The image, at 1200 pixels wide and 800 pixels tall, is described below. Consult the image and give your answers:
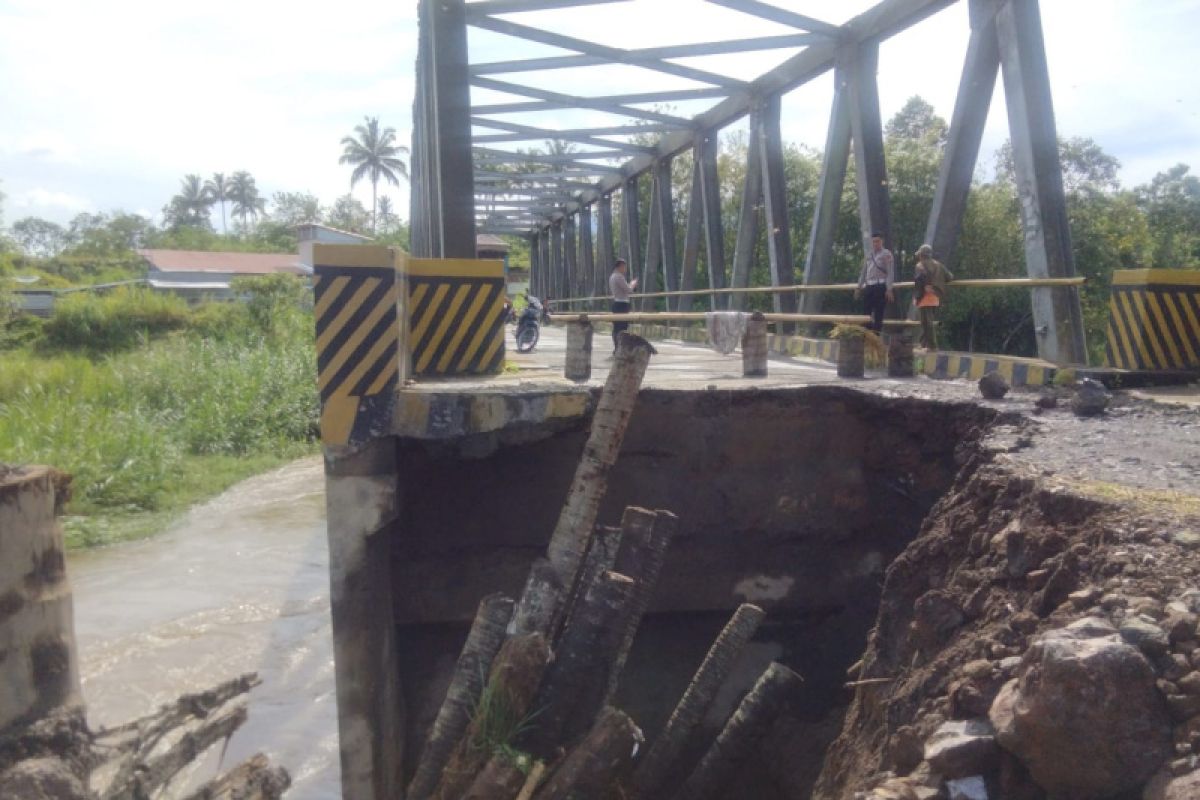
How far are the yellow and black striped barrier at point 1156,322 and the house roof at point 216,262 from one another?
40.9m

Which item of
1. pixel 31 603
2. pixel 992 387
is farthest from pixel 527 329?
pixel 31 603

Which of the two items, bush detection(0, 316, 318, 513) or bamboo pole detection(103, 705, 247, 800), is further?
bush detection(0, 316, 318, 513)

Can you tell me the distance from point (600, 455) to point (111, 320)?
→ 27.5m

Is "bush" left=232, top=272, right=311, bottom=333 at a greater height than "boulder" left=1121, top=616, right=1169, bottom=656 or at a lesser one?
greater

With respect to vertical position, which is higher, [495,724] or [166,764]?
[495,724]

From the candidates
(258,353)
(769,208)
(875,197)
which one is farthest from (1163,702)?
(258,353)

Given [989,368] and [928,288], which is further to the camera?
[928,288]

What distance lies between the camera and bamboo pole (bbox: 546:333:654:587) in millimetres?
4555

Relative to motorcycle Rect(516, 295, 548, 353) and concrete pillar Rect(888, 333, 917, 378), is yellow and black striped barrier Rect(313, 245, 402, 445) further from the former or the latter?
motorcycle Rect(516, 295, 548, 353)

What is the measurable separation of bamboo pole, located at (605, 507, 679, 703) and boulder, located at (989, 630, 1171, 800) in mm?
2256

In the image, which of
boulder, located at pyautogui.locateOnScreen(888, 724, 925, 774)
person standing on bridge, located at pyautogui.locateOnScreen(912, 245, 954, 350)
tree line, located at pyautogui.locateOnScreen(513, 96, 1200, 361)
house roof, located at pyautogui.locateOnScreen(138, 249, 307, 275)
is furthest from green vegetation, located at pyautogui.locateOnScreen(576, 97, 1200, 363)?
house roof, located at pyautogui.locateOnScreen(138, 249, 307, 275)

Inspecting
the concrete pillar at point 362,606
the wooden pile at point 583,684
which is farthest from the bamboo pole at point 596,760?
the concrete pillar at point 362,606

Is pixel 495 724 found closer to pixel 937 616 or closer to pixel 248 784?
pixel 248 784

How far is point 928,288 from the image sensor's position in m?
7.85
